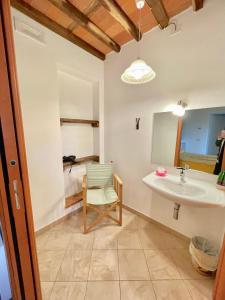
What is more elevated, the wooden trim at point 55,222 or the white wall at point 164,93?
the white wall at point 164,93

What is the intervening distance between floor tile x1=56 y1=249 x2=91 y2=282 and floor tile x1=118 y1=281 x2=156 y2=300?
36cm

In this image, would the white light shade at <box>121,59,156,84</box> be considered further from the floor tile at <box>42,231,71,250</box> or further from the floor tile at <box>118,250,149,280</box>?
the floor tile at <box>42,231,71,250</box>

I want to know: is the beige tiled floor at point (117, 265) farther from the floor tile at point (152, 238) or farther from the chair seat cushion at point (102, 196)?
the chair seat cushion at point (102, 196)

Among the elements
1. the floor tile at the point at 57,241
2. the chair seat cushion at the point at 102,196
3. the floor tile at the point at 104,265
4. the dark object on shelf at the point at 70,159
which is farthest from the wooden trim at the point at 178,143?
the floor tile at the point at 57,241

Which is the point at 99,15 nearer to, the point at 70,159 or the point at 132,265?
the point at 70,159

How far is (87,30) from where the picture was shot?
65.6 inches

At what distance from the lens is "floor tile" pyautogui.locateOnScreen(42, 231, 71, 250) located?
158cm

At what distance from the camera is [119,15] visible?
1434 mm

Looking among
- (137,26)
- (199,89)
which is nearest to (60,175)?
(199,89)

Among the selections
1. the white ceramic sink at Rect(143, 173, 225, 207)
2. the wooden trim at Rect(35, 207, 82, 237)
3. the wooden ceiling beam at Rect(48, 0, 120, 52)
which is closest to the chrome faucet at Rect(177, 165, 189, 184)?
the white ceramic sink at Rect(143, 173, 225, 207)

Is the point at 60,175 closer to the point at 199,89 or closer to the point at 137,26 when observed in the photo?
the point at 199,89

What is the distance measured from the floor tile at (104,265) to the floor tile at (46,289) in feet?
1.12

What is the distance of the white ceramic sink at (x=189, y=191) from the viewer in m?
1.15

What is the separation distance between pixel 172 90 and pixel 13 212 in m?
1.84
